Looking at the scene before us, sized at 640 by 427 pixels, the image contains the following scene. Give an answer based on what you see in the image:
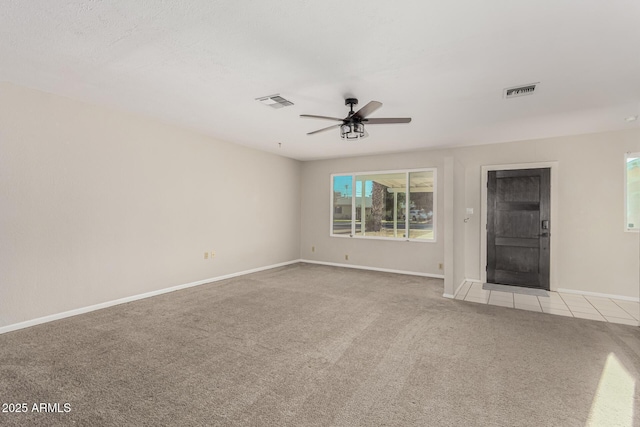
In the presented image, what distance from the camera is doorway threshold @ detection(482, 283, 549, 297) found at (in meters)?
4.81

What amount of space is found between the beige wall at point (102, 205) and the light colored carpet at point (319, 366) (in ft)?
1.65

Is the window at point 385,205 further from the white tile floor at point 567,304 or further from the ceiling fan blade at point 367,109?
the ceiling fan blade at point 367,109

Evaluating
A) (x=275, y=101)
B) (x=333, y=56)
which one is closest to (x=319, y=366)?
(x=333, y=56)

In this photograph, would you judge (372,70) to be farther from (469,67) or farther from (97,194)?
(97,194)

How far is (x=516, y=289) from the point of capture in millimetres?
5059

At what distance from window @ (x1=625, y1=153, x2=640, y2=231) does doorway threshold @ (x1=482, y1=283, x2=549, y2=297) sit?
1.52 meters

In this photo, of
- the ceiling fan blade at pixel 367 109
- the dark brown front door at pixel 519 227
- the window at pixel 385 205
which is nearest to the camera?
the ceiling fan blade at pixel 367 109

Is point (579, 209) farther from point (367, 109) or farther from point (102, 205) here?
point (102, 205)

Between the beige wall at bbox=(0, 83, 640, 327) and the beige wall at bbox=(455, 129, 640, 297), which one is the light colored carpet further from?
the beige wall at bbox=(455, 129, 640, 297)

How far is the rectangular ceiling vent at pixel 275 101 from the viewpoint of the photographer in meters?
3.38

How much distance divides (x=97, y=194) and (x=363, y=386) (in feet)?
12.4

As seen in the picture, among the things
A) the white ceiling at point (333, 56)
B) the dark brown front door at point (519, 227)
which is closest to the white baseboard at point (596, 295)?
the dark brown front door at point (519, 227)

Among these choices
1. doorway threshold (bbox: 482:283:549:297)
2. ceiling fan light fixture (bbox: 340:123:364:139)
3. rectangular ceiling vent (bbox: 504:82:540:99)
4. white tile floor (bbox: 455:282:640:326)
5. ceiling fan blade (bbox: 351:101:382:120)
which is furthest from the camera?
doorway threshold (bbox: 482:283:549:297)

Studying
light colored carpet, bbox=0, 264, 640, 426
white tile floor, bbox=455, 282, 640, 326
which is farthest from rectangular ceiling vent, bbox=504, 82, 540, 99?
white tile floor, bbox=455, 282, 640, 326
